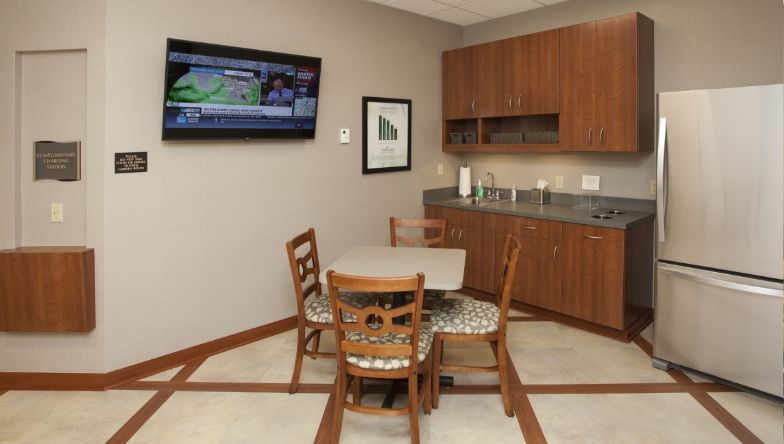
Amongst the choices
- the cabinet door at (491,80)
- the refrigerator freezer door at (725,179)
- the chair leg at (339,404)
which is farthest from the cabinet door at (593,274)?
the chair leg at (339,404)

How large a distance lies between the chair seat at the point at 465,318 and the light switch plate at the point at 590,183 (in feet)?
6.49

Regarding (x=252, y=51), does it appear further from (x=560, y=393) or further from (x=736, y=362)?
(x=736, y=362)

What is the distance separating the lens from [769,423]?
2.69m

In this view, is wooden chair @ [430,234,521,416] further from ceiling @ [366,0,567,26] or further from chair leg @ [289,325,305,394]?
ceiling @ [366,0,567,26]

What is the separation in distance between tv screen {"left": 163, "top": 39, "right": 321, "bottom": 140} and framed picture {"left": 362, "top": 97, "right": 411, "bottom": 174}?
623mm

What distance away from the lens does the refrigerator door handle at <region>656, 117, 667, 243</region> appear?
309cm

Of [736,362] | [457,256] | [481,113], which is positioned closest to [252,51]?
[457,256]

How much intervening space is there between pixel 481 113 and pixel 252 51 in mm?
2238

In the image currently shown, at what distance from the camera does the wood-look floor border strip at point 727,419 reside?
256 cm

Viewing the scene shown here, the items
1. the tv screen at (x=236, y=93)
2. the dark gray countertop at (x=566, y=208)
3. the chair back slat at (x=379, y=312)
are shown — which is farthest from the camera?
the dark gray countertop at (x=566, y=208)

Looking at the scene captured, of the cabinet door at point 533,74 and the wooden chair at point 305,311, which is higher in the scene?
the cabinet door at point 533,74

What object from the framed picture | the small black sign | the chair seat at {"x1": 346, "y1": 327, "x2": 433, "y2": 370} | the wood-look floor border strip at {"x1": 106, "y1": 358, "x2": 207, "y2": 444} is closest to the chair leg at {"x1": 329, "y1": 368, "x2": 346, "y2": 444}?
the chair seat at {"x1": 346, "y1": 327, "x2": 433, "y2": 370}

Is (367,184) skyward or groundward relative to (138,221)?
skyward

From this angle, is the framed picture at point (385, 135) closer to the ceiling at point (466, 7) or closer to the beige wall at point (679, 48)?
the ceiling at point (466, 7)
